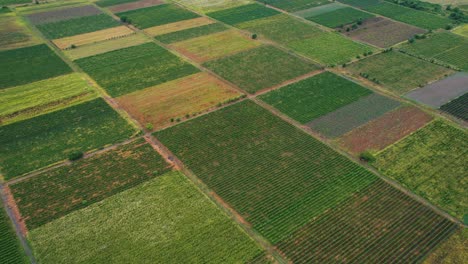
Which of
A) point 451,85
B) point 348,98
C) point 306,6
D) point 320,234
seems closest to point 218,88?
point 348,98

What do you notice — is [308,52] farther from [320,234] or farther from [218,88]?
[320,234]

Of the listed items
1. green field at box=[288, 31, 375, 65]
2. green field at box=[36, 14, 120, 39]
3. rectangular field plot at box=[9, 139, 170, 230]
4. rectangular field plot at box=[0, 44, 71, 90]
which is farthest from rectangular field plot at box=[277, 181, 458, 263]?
green field at box=[36, 14, 120, 39]

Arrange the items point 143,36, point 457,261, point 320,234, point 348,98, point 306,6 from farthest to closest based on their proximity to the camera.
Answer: point 306,6
point 143,36
point 348,98
point 320,234
point 457,261

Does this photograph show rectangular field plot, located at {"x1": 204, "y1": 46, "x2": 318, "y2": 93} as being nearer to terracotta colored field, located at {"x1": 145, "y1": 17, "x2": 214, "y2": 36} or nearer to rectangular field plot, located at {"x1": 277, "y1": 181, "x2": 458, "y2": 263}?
terracotta colored field, located at {"x1": 145, "y1": 17, "x2": 214, "y2": 36}

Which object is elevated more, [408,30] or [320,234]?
[408,30]

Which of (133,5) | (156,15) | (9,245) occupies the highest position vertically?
(133,5)

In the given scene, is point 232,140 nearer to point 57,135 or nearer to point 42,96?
point 57,135

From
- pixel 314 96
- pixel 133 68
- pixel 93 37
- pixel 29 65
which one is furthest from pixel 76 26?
pixel 314 96
